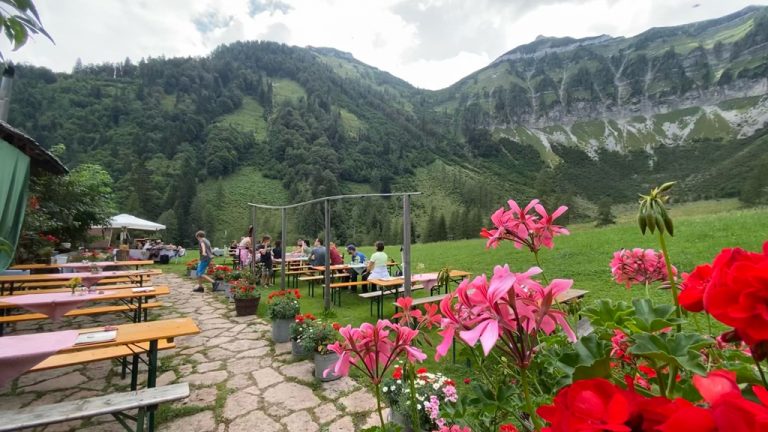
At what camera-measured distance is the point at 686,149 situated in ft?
336

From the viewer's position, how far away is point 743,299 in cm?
37

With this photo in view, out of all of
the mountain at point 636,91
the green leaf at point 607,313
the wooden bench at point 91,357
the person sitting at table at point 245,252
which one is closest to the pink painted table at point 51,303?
the wooden bench at point 91,357

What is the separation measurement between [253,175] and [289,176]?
6274 millimetres

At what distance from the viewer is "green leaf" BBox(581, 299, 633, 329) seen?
0.83 meters

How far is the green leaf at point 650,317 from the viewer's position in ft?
2.15

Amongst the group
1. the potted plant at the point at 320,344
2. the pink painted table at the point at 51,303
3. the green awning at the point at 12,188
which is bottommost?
the potted plant at the point at 320,344

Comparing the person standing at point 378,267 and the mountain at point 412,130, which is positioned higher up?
the mountain at point 412,130

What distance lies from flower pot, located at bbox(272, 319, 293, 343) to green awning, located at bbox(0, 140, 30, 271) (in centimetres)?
386

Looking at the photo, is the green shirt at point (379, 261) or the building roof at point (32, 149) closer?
the building roof at point (32, 149)

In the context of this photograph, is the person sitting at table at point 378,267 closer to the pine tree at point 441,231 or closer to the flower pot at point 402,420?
the flower pot at point 402,420

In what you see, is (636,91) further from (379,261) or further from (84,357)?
(84,357)

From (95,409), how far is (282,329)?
257 cm

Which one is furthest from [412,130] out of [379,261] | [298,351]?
[298,351]

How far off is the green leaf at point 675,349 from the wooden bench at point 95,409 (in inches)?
108
